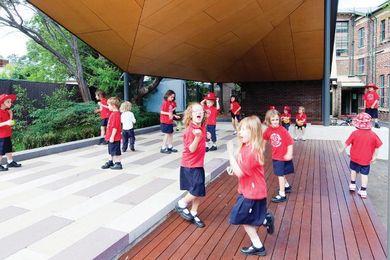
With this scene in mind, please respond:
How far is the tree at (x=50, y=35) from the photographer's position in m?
13.3

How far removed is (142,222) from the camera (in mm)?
3863

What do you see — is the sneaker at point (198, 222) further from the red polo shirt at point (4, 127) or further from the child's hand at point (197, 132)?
the red polo shirt at point (4, 127)

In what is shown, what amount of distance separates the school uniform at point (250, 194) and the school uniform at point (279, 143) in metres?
1.52

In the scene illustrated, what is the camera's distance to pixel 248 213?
3.16 metres

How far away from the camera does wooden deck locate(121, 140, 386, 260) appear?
11.0ft

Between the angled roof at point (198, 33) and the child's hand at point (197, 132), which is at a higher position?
the angled roof at point (198, 33)

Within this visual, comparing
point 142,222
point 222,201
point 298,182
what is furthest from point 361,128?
point 142,222

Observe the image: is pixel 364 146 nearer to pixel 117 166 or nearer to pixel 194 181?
pixel 194 181

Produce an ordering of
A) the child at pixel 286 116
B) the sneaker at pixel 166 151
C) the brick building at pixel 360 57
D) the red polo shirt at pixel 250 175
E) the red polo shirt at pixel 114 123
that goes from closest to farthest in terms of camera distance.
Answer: the red polo shirt at pixel 250 175 → the red polo shirt at pixel 114 123 → the sneaker at pixel 166 151 → the child at pixel 286 116 → the brick building at pixel 360 57

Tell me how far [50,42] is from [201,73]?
24.7ft

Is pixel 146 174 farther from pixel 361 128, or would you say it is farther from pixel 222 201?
pixel 361 128

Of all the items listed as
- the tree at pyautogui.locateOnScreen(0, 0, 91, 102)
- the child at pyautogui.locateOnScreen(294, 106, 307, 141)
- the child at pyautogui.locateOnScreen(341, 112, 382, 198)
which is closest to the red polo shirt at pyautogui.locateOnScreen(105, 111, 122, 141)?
the child at pyautogui.locateOnScreen(341, 112, 382, 198)

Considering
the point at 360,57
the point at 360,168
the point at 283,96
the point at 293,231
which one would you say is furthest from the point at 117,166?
the point at 360,57

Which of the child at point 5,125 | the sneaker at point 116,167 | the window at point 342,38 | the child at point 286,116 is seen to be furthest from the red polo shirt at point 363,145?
the window at point 342,38
